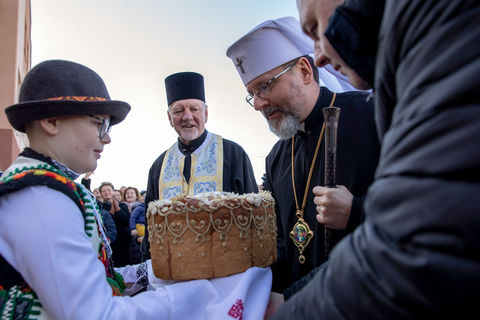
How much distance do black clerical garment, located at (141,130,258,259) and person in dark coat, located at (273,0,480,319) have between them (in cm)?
389

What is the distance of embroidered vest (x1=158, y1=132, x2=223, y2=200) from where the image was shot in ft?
15.3

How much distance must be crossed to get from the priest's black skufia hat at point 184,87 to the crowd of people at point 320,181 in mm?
1720

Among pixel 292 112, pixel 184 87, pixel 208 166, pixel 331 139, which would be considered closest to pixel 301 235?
pixel 331 139

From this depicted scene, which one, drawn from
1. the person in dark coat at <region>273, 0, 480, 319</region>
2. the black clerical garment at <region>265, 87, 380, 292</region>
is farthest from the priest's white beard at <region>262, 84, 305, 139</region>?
the person in dark coat at <region>273, 0, 480, 319</region>

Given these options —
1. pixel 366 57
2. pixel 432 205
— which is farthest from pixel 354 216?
pixel 432 205

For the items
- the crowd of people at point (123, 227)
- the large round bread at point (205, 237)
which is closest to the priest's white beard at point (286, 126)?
the large round bread at point (205, 237)

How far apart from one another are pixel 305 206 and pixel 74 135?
1672 millimetres

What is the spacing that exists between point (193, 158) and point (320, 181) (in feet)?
8.39

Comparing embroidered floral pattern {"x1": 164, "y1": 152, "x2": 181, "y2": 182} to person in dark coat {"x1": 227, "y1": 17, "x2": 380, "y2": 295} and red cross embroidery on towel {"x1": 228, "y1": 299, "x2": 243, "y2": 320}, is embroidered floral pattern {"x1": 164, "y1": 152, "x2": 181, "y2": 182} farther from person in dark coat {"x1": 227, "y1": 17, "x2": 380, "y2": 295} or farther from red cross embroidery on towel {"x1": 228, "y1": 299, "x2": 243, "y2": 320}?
red cross embroidery on towel {"x1": 228, "y1": 299, "x2": 243, "y2": 320}

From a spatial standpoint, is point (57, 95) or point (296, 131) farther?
point (296, 131)

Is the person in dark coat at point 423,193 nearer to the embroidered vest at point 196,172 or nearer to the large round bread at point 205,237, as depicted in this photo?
the large round bread at point 205,237

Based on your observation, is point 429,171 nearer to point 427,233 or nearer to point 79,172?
point 427,233

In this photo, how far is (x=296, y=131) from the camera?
2982 mm

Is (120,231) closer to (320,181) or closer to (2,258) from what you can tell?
(320,181)
